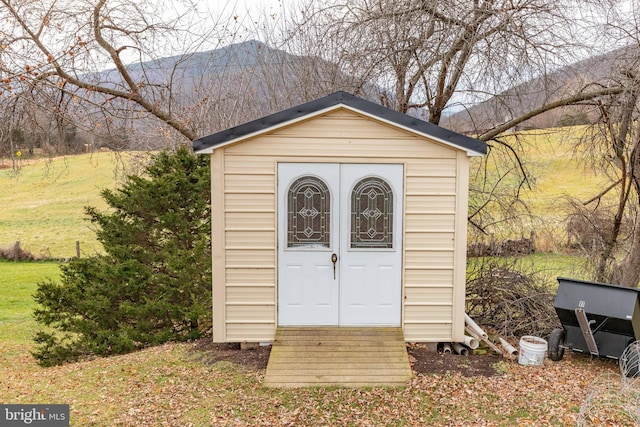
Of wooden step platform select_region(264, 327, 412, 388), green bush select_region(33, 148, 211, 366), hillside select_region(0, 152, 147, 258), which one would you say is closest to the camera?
wooden step platform select_region(264, 327, 412, 388)

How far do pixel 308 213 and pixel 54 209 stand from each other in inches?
940

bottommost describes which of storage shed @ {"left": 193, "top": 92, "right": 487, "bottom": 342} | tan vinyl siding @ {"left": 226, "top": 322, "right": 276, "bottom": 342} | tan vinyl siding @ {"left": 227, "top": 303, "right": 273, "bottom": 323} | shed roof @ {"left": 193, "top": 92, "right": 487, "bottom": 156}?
tan vinyl siding @ {"left": 226, "top": 322, "right": 276, "bottom": 342}

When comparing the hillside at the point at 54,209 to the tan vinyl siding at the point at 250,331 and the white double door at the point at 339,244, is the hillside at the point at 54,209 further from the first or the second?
the white double door at the point at 339,244

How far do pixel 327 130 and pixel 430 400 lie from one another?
3493 mm

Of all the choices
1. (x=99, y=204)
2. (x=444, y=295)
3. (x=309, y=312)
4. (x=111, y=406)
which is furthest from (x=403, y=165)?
(x=99, y=204)

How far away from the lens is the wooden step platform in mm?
5434

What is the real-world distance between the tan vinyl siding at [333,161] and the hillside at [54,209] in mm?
7296

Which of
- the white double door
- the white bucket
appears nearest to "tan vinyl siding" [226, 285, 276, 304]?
the white double door

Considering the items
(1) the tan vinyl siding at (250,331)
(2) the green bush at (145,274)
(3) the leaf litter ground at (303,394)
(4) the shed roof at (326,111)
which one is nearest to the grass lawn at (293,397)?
(3) the leaf litter ground at (303,394)

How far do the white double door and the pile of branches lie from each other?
2.29 metres

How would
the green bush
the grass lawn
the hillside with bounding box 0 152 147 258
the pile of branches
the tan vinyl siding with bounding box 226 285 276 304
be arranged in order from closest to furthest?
the grass lawn, the tan vinyl siding with bounding box 226 285 276 304, the pile of branches, the green bush, the hillside with bounding box 0 152 147 258

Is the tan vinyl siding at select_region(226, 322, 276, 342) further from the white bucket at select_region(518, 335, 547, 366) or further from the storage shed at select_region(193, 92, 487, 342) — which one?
the white bucket at select_region(518, 335, 547, 366)

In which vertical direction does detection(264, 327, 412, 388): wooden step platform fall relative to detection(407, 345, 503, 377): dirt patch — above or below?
above

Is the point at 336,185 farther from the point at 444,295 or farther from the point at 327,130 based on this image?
the point at 444,295
